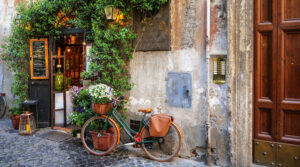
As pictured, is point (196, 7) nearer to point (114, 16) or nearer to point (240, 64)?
point (240, 64)

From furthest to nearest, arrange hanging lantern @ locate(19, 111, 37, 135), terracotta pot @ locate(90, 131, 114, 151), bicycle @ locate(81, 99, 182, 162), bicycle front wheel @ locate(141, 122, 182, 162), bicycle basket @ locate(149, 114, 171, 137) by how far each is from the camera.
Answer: hanging lantern @ locate(19, 111, 37, 135) → terracotta pot @ locate(90, 131, 114, 151) → bicycle @ locate(81, 99, 182, 162) → bicycle front wheel @ locate(141, 122, 182, 162) → bicycle basket @ locate(149, 114, 171, 137)

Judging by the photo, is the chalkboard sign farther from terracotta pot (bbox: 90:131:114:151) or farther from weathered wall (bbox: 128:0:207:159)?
weathered wall (bbox: 128:0:207:159)

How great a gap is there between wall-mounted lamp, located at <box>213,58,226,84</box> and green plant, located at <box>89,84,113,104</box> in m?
2.05

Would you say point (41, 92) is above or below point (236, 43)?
below

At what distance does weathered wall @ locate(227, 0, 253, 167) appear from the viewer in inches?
150

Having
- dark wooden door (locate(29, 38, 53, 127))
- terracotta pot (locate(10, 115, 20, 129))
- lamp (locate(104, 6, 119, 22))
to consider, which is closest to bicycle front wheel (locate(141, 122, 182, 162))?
lamp (locate(104, 6, 119, 22))

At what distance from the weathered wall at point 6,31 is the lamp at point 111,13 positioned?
439cm

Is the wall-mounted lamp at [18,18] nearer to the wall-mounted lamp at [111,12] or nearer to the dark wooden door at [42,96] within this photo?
the dark wooden door at [42,96]

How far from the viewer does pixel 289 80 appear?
3.67 meters

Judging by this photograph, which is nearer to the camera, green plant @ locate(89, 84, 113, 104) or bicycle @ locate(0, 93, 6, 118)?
green plant @ locate(89, 84, 113, 104)

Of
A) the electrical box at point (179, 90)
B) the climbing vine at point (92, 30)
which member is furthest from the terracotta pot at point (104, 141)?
the electrical box at point (179, 90)

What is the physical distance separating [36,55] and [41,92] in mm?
1100

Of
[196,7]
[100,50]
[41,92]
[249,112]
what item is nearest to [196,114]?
[249,112]

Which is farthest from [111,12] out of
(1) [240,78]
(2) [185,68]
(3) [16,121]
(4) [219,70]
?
(3) [16,121]
